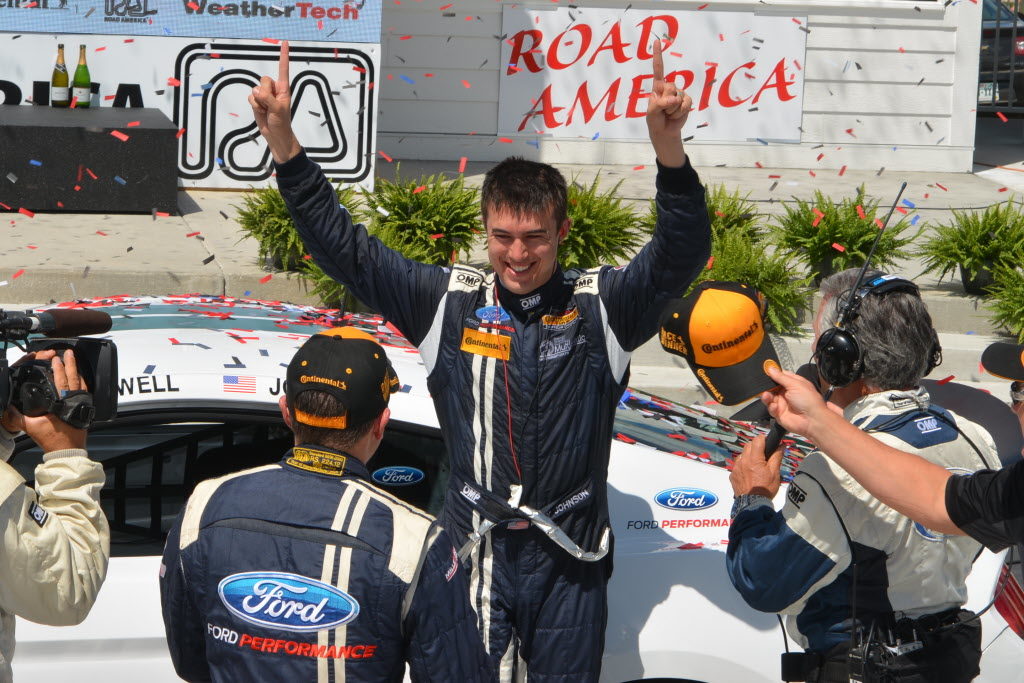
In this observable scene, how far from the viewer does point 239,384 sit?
3.37 metres

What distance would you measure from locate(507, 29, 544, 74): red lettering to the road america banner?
0.03ft

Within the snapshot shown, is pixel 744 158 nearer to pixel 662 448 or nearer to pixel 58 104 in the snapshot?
pixel 58 104

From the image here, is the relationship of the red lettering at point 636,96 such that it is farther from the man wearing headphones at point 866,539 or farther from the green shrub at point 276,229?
the man wearing headphones at point 866,539

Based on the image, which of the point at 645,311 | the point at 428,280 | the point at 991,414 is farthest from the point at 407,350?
the point at 991,414

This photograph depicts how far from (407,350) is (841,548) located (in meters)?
1.59

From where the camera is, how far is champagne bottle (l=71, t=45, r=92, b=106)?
33.7ft

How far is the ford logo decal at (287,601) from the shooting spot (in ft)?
7.27

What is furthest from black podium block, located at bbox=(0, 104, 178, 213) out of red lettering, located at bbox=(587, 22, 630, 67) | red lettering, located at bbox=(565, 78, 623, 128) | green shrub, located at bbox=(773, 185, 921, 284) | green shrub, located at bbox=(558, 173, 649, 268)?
red lettering, located at bbox=(587, 22, 630, 67)

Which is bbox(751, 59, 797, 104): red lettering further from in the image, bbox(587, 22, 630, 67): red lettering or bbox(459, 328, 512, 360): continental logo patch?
bbox(459, 328, 512, 360): continental logo patch

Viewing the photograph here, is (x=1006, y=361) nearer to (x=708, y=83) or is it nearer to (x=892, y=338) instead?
(x=892, y=338)

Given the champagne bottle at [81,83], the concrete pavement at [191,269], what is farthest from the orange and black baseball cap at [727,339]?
the champagne bottle at [81,83]

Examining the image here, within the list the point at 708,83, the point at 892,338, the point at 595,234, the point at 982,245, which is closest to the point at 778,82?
the point at 708,83

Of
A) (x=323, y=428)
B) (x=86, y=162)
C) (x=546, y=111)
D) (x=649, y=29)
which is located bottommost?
(x=323, y=428)

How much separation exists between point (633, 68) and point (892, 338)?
1113 centimetres
